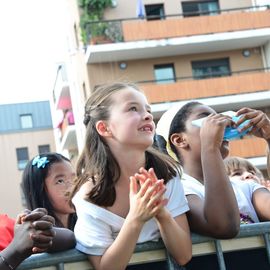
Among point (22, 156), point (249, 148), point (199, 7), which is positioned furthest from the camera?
point (22, 156)

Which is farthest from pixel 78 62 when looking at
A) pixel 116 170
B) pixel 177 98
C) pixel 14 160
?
pixel 116 170

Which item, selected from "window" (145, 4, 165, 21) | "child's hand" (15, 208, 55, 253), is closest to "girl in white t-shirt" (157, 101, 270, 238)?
"child's hand" (15, 208, 55, 253)

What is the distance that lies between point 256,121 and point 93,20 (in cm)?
2030

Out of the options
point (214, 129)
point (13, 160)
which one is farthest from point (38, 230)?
point (13, 160)

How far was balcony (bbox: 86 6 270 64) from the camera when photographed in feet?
72.5

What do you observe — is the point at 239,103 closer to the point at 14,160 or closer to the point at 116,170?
the point at 116,170

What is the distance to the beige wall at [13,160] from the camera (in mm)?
43031

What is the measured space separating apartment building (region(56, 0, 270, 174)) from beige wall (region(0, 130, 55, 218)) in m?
21.0

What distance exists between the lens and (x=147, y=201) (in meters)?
2.10

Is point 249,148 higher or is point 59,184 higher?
point 59,184

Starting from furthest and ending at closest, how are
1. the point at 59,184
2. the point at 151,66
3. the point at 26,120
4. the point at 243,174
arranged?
1. the point at 26,120
2. the point at 151,66
3. the point at 243,174
4. the point at 59,184

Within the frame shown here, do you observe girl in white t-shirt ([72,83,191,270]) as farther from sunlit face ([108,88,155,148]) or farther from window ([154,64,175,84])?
window ([154,64,175,84])

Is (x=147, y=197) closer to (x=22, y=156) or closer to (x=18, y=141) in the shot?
(x=22, y=156)

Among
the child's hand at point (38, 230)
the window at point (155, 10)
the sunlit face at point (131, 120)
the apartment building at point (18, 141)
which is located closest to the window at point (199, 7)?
the window at point (155, 10)
